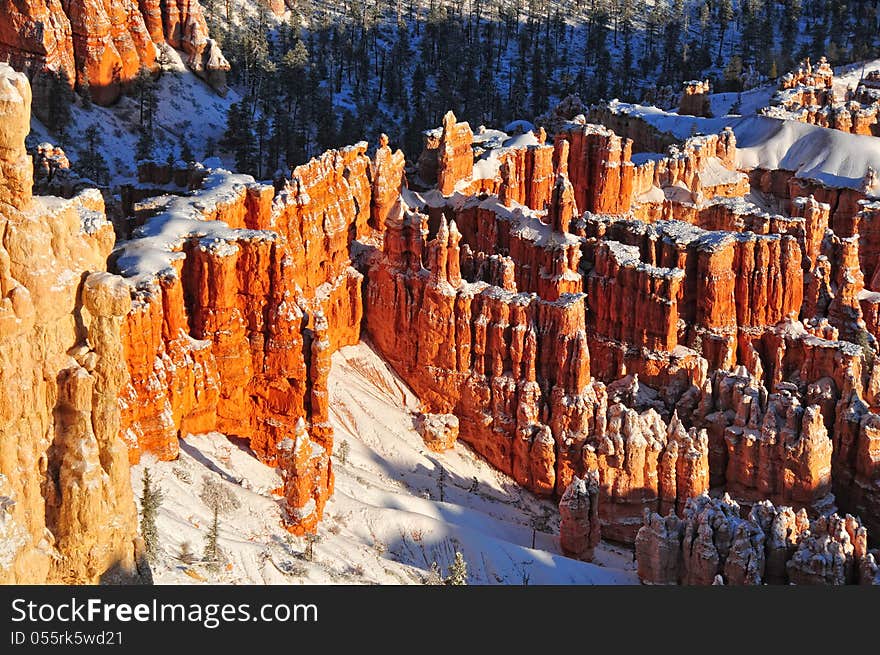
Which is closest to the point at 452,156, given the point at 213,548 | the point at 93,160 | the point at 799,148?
the point at 799,148

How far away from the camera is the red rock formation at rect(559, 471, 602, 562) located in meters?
46.8

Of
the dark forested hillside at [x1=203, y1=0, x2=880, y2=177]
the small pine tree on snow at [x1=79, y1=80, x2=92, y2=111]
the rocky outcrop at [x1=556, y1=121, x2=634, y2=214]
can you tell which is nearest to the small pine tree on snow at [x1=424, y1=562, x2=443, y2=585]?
the rocky outcrop at [x1=556, y1=121, x2=634, y2=214]

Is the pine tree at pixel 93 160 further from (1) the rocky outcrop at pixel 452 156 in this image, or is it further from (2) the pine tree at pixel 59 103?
(1) the rocky outcrop at pixel 452 156

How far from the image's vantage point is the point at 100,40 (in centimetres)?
9381

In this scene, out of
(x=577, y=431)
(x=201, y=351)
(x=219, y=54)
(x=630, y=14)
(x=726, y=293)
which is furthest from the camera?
(x=630, y=14)

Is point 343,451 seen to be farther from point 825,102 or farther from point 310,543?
point 825,102

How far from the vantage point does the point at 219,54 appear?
351 feet

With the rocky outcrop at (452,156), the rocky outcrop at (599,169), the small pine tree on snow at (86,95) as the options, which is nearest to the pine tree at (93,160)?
the small pine tree on snow at (86,95)

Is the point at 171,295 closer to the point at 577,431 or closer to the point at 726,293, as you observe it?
the point at 577,431

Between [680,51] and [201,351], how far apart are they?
115 metres

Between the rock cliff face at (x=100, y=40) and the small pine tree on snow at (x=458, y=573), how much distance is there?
59577mm

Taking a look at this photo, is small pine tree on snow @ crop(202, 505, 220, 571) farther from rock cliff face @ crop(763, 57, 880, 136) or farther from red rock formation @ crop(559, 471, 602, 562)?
rock cliff face @ crop(763, 57, 880, 136)

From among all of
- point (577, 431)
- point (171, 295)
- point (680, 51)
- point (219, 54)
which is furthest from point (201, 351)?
point (680, 51)

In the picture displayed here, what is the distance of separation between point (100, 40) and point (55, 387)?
244 ft
